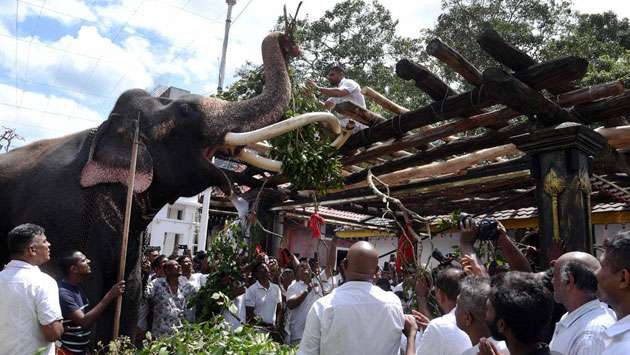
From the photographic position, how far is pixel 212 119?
4645mm

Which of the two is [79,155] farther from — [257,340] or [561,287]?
[561,287]

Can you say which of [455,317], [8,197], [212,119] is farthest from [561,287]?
[8,197]

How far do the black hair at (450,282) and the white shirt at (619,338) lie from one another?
1302 millimetres

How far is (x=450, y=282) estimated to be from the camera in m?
3.30

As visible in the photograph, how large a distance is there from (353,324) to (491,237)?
1.37m

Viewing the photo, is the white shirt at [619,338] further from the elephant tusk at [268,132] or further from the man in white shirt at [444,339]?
the elephant tusk at [268,132]

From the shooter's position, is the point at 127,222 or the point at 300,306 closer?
the point at 127,222

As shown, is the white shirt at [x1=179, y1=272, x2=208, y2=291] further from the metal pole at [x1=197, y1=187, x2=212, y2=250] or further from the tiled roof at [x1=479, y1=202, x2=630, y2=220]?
the tiled roof at [x1=479, y1=202, x2=630, y2=220]

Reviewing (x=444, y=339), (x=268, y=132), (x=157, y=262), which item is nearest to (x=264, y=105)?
(x=268, y=132)

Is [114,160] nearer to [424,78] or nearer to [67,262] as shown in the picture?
[67,262]

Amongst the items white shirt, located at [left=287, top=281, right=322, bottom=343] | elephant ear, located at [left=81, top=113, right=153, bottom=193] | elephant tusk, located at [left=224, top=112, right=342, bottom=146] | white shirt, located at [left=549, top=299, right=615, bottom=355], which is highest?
elephant tusk, located at [left=224, top=112, right=342, bottom=146]

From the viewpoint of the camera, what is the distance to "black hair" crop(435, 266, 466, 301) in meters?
3.29

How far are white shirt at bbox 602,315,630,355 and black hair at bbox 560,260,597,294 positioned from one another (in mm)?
648

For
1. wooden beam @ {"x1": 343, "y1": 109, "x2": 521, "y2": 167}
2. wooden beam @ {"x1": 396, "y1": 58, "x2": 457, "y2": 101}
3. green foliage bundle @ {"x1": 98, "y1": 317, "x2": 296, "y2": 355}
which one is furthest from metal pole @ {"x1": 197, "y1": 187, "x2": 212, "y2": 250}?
green foliage bundle @ {"x1": 98, "y1": 317, "x2": 296, "y2": 355}
